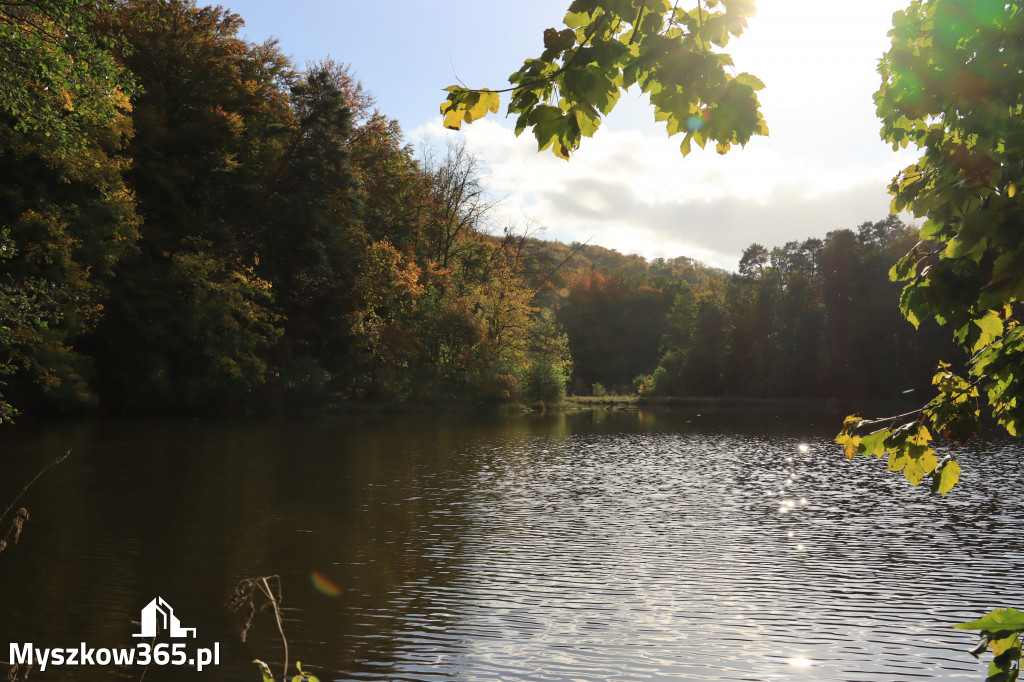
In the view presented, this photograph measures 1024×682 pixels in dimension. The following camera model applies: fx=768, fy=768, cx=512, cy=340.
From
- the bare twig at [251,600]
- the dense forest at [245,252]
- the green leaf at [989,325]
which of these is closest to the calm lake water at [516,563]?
the bare twig at [251,600]

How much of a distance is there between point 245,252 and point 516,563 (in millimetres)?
29779

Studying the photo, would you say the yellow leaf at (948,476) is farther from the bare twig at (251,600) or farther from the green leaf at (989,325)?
the bare twig at (251,600)

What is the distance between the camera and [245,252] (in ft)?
120

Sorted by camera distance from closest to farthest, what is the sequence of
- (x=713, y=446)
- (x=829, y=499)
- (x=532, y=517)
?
(x=532, y=517) → (x=829, y=499) → (x=713, y=446)

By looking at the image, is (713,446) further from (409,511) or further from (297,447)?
(409,511)

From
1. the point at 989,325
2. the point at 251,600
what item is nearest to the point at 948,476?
the point at 989,325

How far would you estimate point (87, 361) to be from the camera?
29328mm

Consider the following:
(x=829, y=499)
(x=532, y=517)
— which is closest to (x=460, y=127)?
(x=532, y=517)

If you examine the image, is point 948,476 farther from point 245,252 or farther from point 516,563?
point 245,252

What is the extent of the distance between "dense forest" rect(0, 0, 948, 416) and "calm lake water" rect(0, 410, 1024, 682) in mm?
5902

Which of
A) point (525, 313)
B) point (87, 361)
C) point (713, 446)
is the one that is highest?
point (525, 313)

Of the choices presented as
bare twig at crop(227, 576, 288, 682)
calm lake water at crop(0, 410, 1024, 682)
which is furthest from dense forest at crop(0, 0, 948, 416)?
bare twig at crop(227, 576, 288, 682)

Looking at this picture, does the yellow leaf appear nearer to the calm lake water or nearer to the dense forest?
the calm lake water

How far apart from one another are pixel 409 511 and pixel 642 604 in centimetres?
648
